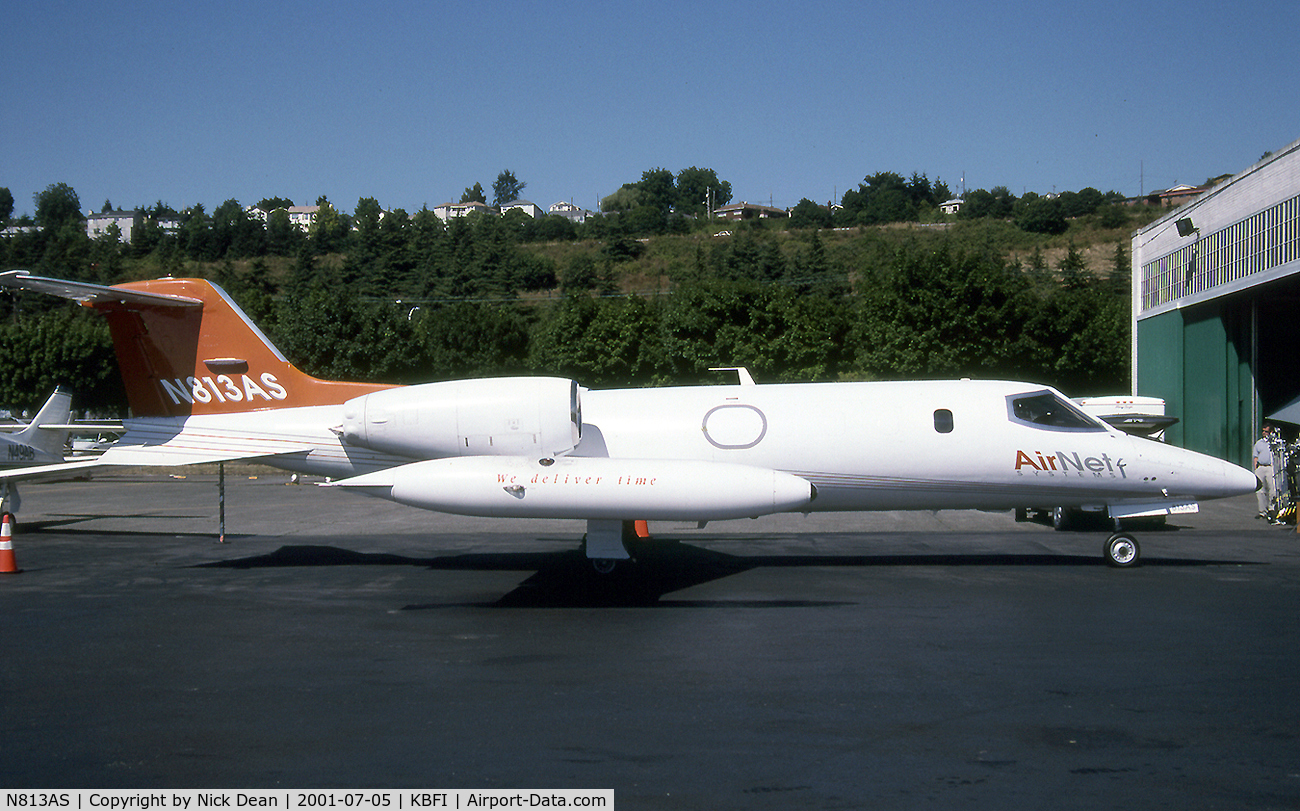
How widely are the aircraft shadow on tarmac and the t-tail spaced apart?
2.40 m

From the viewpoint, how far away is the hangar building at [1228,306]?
2509 centimetres

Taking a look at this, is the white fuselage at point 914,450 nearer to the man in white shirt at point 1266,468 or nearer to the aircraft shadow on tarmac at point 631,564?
the aircraft shadow on tarmac at point 631,564

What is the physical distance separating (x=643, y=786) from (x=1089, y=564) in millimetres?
10186

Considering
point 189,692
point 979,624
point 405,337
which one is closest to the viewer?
point 189,692

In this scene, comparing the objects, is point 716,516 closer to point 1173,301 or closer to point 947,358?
point 1173,301

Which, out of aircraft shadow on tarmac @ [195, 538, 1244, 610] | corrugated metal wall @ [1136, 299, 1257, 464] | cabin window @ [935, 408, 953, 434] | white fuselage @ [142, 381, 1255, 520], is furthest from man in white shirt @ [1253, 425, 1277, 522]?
corrugated metal wall @ [1136, 299, 1257, 464]

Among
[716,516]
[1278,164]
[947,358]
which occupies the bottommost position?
[716,516]

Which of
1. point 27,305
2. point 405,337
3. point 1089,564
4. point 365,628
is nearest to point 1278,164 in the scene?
point 1089,564

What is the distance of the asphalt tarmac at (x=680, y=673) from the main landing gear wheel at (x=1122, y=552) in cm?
25

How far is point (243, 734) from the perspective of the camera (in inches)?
270

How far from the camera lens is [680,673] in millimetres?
8422

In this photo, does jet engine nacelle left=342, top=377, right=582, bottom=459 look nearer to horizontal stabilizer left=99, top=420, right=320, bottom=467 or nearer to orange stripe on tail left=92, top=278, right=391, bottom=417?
orange stripe on tail left=92, top=278, right=391, bottom=417

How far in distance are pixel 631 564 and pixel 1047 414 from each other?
240 inches

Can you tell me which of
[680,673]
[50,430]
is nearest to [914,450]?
[680,673]
